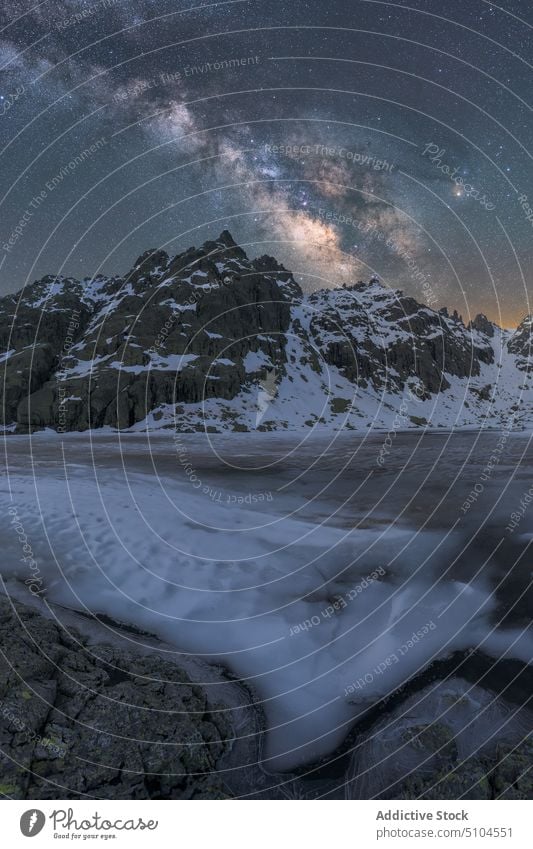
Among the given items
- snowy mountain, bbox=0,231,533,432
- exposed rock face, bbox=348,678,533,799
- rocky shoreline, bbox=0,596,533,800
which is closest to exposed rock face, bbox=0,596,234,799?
rocky shoreline, bbox=0,596,533,800

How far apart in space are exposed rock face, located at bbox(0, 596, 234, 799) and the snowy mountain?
292 ft

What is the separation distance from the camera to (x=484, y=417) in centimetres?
18438

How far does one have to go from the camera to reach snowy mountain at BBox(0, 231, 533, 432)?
105438 millimetres

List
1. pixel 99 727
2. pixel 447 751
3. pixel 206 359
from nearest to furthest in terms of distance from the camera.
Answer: pixel 99 727, pixel 447 751, pixel 206 359

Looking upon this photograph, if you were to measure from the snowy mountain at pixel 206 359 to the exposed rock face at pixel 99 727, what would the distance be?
292 ft

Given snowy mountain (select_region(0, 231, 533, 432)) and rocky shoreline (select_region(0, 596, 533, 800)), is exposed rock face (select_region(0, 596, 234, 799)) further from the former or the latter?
snowy mountain (select_region(0, 231, 533, 432))

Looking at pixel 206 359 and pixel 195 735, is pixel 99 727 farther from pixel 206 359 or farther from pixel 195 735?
pixel 206 359

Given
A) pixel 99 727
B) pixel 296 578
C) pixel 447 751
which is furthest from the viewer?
pixel 296 578

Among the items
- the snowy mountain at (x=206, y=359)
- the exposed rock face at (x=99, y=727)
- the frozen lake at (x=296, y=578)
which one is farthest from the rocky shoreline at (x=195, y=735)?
the snowy mountain at (x=206, y=359)

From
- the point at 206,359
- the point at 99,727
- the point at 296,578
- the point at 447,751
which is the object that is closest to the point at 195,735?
the point at 99,727

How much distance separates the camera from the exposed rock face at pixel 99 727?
409cm

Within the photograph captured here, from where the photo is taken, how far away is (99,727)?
4.68 meters

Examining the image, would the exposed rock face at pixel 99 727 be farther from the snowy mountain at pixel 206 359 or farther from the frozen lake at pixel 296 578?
the snowy mountain at pixel 206 359

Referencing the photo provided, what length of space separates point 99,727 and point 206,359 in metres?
122
